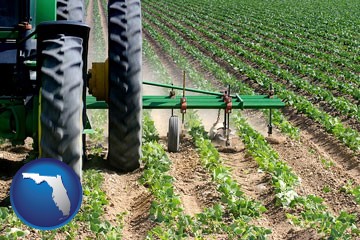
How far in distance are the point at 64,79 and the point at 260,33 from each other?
691 inches

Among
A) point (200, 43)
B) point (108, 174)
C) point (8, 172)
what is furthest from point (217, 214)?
point (200, 43)

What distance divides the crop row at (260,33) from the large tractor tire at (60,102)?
938 cm

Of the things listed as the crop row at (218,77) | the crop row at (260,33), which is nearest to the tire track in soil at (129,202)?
the crop row at (218,77)

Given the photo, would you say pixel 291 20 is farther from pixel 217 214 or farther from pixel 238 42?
pixel 217 214

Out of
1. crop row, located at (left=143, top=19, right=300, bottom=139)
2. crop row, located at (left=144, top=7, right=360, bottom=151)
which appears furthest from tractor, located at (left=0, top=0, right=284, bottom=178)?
crop row, located at (left=144, top=7, right=360, bottom=151)

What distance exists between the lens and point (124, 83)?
5559 millimetres

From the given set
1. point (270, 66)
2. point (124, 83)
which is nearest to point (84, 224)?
point (124, 83)

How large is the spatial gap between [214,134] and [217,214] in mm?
2567

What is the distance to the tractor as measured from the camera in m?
4.16

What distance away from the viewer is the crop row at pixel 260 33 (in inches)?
594

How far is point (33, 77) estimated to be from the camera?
559 cm

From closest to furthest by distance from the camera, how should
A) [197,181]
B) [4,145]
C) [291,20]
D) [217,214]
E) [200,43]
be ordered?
[217,214] → [197,181] → [4,145] → [200,43] → [291,20]

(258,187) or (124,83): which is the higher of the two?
(124,83)

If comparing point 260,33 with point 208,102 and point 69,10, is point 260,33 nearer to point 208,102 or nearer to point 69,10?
point 208,102
